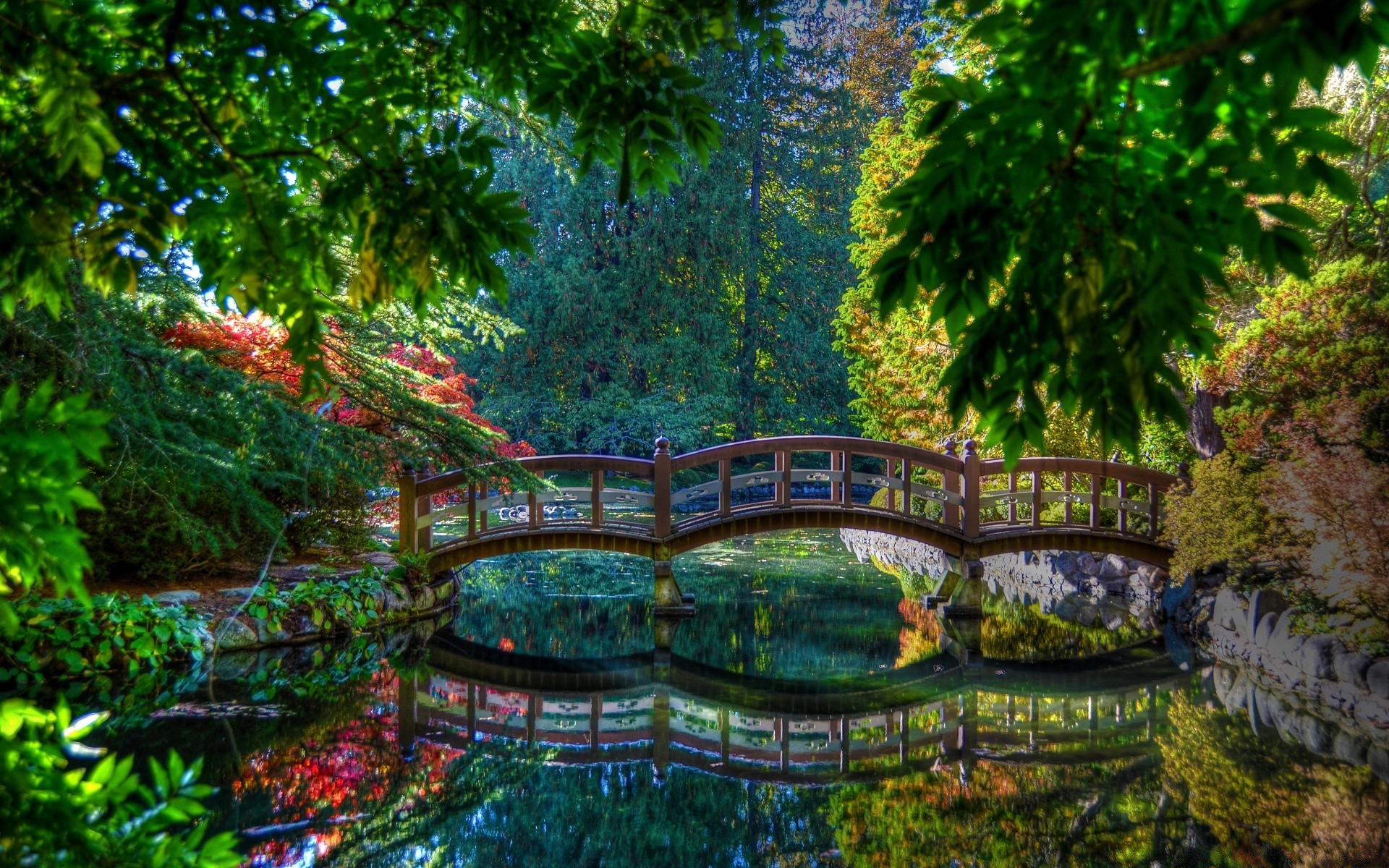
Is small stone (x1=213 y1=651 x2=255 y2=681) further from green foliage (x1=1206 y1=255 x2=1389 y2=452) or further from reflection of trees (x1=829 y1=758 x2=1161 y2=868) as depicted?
green foliage (x1=1206 y1=255 x2=1389 y2=452)

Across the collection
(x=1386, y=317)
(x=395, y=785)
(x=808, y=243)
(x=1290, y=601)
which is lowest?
(x=395, y=785)

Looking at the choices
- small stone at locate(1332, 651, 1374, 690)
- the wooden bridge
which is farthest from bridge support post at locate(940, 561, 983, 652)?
small stone at locate(1332, 651, 1374, 690)

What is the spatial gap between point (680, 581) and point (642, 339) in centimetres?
823

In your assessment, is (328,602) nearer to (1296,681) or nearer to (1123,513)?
(1296,681)

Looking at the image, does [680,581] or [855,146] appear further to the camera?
[855,146]

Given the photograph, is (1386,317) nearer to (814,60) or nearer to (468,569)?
(468,569)

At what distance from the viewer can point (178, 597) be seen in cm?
636

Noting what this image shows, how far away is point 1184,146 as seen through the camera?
43.6 inches

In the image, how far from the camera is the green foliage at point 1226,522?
6.22 metres

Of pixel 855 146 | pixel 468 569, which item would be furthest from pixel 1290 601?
pixel 855 146

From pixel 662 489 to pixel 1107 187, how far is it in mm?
6944

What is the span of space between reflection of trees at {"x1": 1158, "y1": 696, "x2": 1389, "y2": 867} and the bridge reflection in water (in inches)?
12.6

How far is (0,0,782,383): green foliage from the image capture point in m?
1.55

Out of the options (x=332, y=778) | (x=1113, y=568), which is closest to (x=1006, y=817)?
(x=332, y=778)
